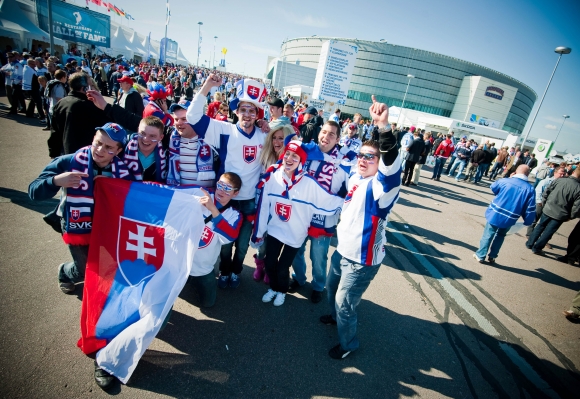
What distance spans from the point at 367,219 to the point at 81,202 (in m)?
2.79

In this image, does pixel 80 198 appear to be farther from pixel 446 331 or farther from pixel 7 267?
pixel 446 331

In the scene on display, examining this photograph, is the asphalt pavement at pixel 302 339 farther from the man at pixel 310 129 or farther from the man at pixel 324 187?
the man at pixel 310 129

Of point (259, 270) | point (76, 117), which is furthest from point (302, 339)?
point (76, 117)

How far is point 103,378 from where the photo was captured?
2082 millimetres

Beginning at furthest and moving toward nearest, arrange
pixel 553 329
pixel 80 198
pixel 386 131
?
pixel 553 329
pixel 80 198
pixel 386 131

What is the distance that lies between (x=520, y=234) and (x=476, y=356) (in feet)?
24.7

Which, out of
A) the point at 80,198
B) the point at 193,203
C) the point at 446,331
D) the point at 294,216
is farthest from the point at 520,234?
the point at 80,198

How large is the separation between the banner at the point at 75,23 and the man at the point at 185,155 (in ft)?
95.9

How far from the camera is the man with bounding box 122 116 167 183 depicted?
2658mm

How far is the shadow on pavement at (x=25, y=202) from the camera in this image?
4.32m

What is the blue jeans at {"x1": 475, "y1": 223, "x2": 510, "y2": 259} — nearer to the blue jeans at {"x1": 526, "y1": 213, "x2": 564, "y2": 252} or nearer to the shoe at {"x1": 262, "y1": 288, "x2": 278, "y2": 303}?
the blue jeans at {"x1": 526, "y1": 213, "x2": 564, "y2": 252}

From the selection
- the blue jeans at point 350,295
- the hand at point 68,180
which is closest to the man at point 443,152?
the blue jeans at point 350,295

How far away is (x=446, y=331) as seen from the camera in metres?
3.40

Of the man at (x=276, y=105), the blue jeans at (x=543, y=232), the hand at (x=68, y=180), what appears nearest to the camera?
the hand at (x=68, y=180)
